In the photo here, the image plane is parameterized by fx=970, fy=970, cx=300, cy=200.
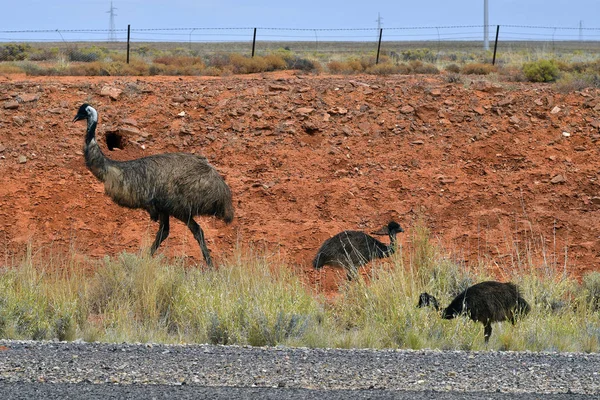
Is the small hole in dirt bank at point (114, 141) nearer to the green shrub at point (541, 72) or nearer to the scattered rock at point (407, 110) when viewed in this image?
the scattered rock at point (407, 110)

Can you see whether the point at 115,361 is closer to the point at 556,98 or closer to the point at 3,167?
the point at 3,167

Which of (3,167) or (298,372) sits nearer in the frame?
(298,372)

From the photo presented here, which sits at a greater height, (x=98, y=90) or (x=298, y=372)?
(x=98, y=90)

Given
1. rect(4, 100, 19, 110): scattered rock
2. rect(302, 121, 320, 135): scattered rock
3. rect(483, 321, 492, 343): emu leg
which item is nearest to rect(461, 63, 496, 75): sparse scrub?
rect(302, 121, 320, 135): scattered rock

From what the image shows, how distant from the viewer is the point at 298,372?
21.5ft

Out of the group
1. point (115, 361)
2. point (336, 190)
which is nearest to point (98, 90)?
point (336, 190)

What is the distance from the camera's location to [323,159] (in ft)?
60.1

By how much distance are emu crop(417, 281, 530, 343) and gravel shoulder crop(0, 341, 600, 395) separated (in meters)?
1.29

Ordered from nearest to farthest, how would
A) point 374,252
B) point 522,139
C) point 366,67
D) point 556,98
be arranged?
point 374,252
point 522,139
point 556,98
point 366,67

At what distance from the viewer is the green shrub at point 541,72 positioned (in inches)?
992

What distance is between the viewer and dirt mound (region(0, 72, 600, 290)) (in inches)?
611

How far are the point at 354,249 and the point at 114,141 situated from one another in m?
8.12

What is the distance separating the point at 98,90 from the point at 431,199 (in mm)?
7754

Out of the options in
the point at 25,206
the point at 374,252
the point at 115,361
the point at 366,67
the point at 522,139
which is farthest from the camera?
the point at 366,67
